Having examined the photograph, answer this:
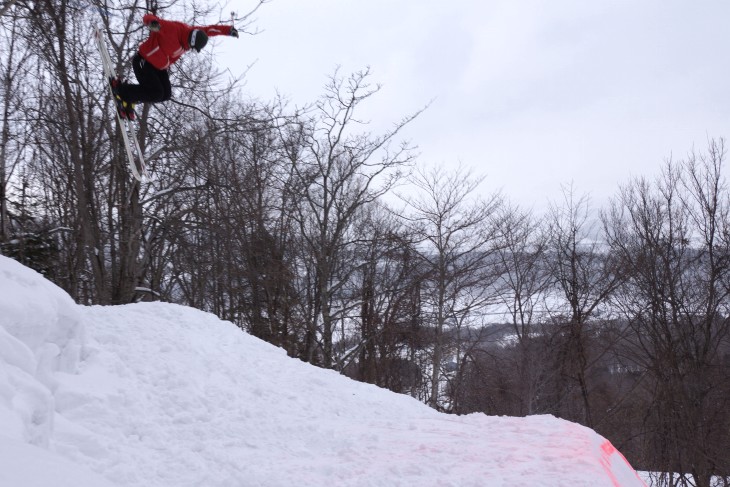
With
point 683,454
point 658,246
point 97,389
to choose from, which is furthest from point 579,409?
point 97,389

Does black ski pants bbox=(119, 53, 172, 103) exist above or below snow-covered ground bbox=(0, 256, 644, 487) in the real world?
above

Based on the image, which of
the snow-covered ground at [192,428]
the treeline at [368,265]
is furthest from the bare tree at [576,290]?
the snow-covered ground at [192,428]

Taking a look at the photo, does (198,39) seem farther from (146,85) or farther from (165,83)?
(146,85)

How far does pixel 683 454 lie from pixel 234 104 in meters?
22.1

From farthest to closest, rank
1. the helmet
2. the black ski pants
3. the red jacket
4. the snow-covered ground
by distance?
the black ski pants
the red jacket
the helmet
the snow-covered ground

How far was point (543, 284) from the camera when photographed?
2688cm

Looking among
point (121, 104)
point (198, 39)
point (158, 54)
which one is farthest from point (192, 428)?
point (121, 104)

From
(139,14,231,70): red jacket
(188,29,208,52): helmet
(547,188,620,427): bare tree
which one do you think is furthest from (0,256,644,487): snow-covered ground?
(547,188,620,427): bare tree

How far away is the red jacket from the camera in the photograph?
685cm

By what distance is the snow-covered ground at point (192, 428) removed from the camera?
12.8ft

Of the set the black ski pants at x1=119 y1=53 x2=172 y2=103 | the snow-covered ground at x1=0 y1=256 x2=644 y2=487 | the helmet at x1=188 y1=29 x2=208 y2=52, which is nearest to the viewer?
the snow-covered ground at x1=0 y1=256 x2=644 y2=487

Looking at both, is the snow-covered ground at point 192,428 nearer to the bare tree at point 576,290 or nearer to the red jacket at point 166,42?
the red jacket at point 166,42

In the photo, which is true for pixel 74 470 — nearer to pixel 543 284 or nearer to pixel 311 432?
pixel 311 432

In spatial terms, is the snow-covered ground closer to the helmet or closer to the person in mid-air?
the person in mid-air
